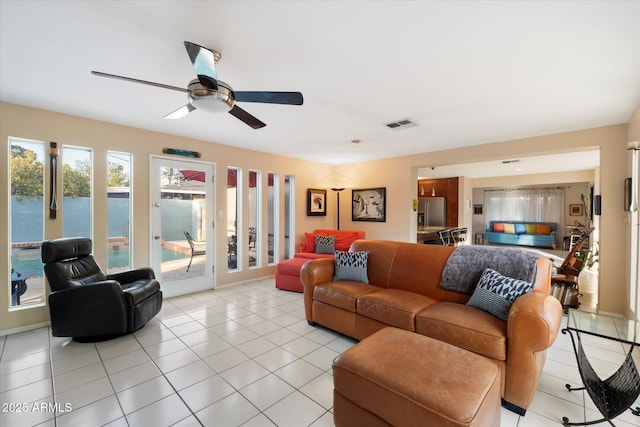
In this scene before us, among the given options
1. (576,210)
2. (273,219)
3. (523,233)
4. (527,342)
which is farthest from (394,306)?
(576,210)

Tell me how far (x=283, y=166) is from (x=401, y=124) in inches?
107

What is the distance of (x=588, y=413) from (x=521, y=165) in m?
6.18

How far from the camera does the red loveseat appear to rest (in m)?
4.42

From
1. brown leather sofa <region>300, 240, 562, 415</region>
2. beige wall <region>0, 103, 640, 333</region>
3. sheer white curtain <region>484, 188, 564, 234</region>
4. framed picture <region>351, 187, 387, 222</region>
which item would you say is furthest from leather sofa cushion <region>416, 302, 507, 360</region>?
sheer white curtain <region>484, 188, 564, 234</region>

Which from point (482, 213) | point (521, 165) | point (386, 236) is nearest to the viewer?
point (386, 236)

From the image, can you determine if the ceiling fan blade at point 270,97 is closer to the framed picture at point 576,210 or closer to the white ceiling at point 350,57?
the white ceiling at point 350,57

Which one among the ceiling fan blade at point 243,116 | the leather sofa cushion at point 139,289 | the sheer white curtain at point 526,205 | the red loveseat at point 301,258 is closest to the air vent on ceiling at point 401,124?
the ceiling fan blade at point 243,116

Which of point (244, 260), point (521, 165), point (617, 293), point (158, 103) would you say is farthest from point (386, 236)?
point (158, 103)

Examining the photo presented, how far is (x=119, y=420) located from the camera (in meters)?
1.71

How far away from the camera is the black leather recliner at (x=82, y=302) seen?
2639 millimetres

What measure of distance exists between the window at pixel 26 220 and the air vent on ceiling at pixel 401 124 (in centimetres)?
421

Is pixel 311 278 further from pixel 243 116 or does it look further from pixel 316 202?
pixel 316 202

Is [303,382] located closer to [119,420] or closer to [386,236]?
[119,420]

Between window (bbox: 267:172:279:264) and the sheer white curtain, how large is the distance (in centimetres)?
919
